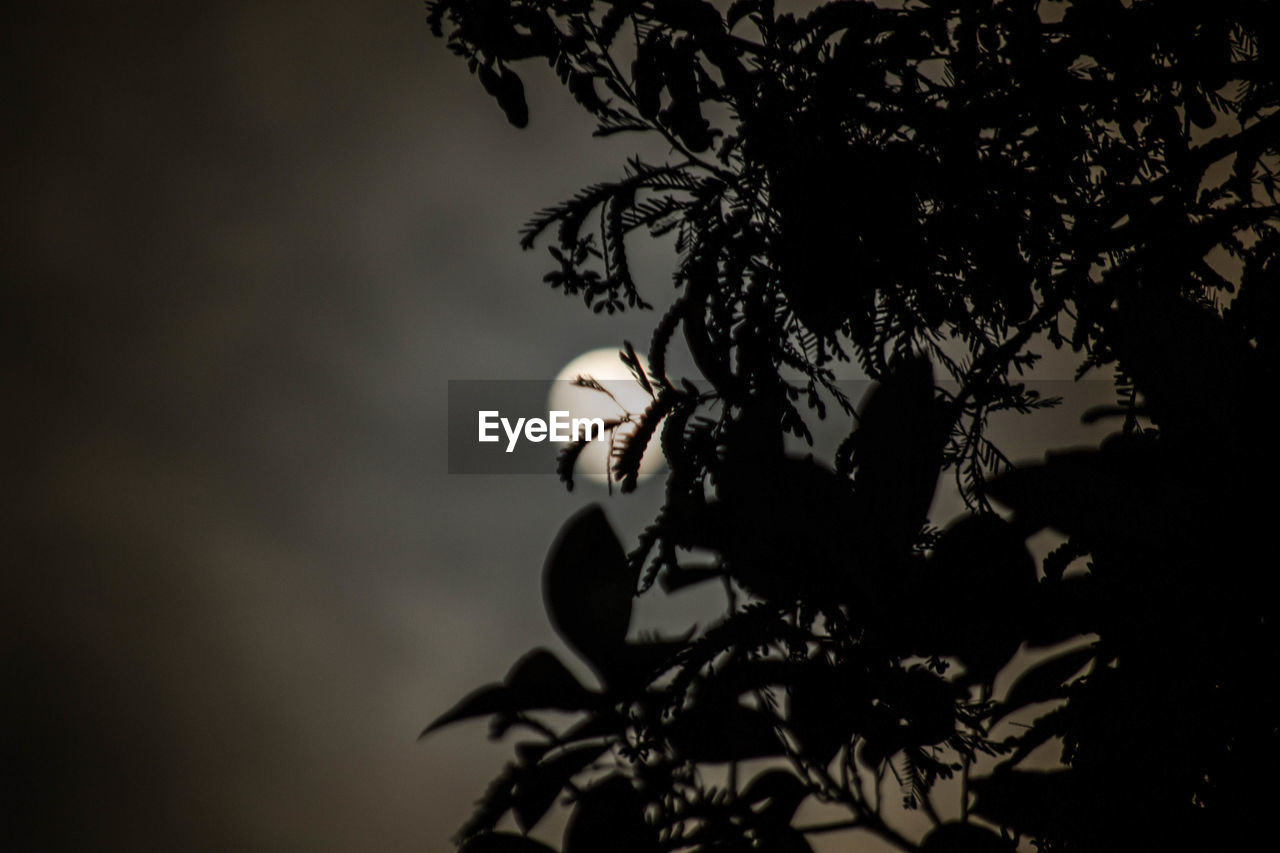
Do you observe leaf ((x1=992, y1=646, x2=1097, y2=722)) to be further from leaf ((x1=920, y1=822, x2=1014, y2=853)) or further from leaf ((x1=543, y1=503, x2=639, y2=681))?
leaf ((x1=543, y1=503, x2=639, y2=681))

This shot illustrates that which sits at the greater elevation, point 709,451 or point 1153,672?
point 709,451

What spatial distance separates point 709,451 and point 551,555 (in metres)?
0.40

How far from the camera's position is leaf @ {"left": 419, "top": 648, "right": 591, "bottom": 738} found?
3.71ft

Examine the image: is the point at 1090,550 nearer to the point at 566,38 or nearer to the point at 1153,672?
the point at 1153,672

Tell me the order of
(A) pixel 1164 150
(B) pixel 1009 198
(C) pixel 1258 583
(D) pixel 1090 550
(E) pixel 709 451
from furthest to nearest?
(A) pixel 1164 150 → (B) pixel 1009 198 → (E) pixel 709 451 → (D) pixel 1090 550 → (C) pixel 1258 583

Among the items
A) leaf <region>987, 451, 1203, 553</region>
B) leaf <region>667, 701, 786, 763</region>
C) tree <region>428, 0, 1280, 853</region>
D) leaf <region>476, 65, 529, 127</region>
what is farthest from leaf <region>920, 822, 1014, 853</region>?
leaf <region>476, 65, 529, 127</region>

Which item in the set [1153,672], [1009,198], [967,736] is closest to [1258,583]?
[1153,672]

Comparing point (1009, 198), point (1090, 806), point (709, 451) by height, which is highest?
point (1009, 198)

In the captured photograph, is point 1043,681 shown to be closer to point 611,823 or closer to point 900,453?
point 900,453

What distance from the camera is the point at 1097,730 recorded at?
2.67ft

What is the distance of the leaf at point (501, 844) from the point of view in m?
1.20

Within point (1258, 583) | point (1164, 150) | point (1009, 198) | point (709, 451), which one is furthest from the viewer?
point (1164, 150)

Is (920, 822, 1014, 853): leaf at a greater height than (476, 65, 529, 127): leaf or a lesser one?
lesser

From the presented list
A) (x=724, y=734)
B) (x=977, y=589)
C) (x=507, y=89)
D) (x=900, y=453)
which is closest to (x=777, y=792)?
(x=724, y=734)
